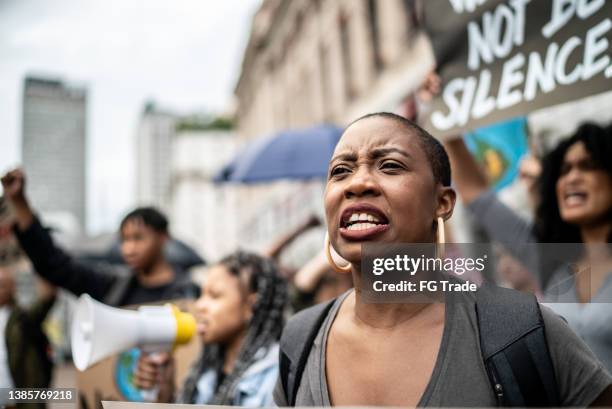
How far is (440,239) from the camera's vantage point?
1.29 metres

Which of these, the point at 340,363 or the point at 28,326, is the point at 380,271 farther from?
the point at 28,326

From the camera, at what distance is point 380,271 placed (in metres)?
1.27

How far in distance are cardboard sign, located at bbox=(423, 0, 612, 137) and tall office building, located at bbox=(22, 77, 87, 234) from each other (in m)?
2.42

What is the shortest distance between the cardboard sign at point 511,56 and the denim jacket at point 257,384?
3.88 ft

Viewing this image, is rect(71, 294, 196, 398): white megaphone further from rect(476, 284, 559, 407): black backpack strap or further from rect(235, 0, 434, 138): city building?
rect(235, 0, 434, 138): city building

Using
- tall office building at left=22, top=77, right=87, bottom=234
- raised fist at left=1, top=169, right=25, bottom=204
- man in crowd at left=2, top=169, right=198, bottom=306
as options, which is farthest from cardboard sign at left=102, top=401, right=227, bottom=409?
tall office building at left=22, top=77, right=87, bottom=234

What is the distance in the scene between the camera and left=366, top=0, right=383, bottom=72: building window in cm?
1074

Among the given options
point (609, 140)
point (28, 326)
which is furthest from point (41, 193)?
point (609, 140)

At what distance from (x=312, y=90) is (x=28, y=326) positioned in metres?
12.4

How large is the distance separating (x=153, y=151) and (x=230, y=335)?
36420 millimetres

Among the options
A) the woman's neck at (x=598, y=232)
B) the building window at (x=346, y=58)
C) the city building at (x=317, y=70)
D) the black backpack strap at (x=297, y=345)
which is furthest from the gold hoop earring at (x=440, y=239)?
the building window at (x=346, y=58)

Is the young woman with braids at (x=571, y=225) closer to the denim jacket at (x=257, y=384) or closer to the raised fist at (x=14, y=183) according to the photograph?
the denim jacket at (x=257, y=384)

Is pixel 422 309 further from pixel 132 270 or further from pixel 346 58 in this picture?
pixel 346 58

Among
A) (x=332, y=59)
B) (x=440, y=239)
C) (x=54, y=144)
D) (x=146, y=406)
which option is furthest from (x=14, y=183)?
(x=332, y=59)
